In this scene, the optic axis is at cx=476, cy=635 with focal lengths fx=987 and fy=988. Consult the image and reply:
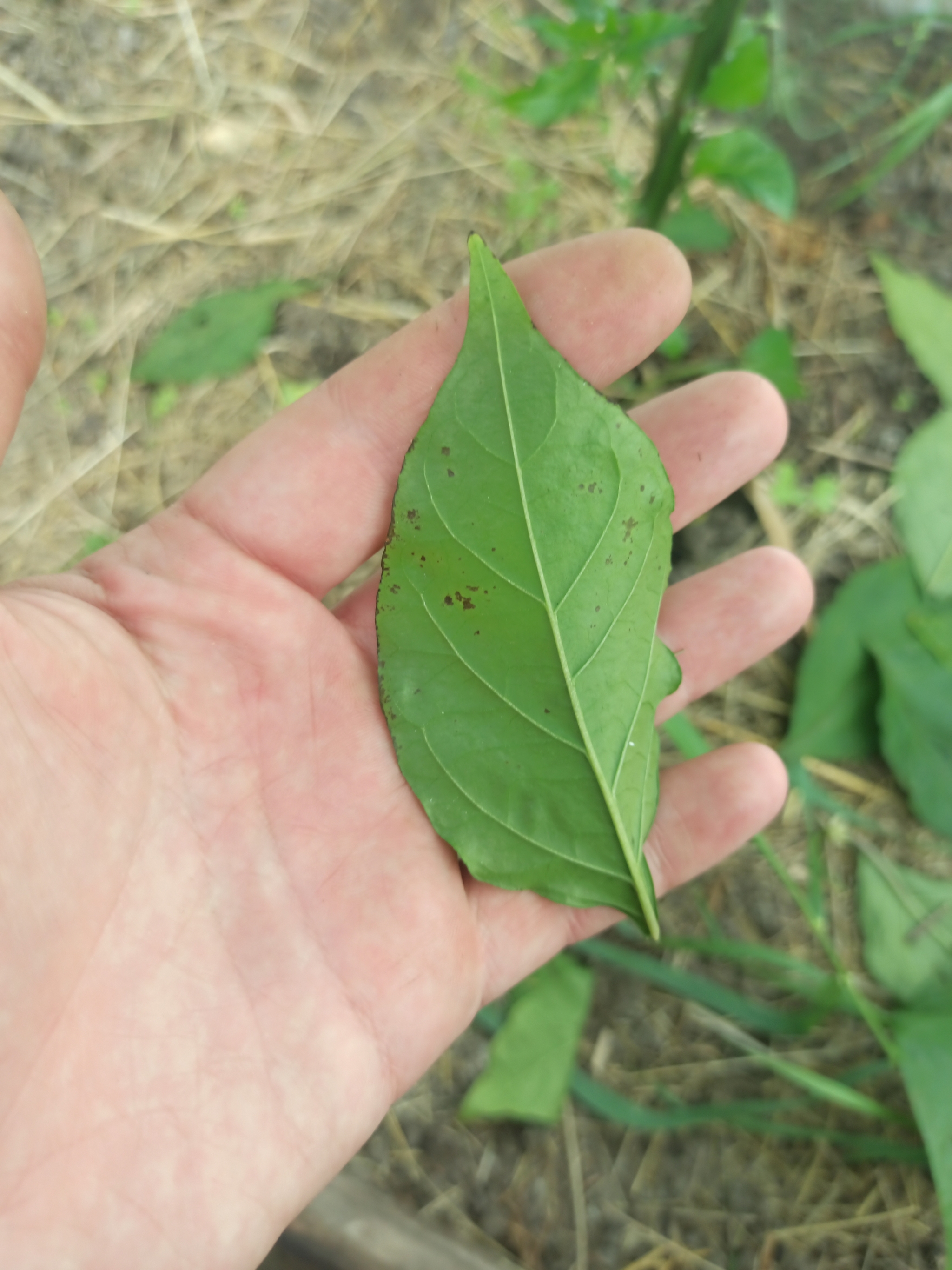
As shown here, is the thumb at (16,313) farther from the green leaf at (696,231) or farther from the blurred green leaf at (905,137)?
the blurred green leaf at (905,137)

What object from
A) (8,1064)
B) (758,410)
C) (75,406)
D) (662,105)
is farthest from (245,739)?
(662,105)

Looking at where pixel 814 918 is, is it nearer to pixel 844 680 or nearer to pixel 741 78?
pixel 844 680

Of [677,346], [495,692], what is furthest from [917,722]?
[495,692]

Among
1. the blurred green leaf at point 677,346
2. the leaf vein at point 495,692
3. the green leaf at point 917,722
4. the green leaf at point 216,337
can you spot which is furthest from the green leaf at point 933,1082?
the green leaf at point 216,337

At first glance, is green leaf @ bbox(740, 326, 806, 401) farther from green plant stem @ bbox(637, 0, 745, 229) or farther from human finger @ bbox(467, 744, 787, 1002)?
human finger @ bbox(467, 744, 787, 1002)

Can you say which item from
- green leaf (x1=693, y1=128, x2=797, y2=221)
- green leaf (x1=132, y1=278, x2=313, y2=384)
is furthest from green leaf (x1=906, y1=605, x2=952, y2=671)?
green leaf (x1=132, y1=278, x2=313, y2=384)
